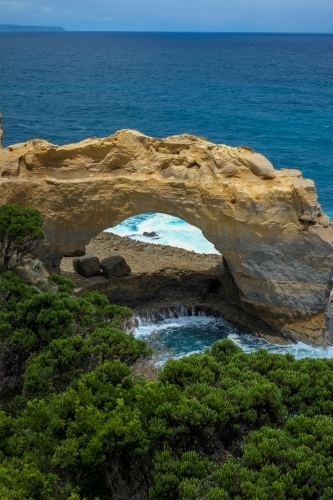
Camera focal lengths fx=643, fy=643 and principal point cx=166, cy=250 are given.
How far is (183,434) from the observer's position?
9836 millimetres

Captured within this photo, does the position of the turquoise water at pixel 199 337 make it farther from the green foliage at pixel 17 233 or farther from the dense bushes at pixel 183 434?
the dense bushes at pixel 183 434

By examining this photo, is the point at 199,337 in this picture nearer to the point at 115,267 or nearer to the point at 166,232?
the point at 115,267

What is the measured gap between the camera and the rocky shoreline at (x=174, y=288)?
81.3ft

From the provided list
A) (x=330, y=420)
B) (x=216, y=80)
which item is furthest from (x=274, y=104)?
(x=330, y=420)

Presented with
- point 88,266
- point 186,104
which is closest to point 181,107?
point 186,104

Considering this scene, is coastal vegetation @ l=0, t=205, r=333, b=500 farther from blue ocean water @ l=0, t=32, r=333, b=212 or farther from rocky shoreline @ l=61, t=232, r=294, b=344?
blue ocean water @ l=0, t=32, r=333, b=212

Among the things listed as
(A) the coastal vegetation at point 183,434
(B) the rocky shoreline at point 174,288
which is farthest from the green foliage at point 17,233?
(A) the coastal vegetation at point 183,434

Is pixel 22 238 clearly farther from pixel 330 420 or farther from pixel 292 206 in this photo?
pixel 330 420

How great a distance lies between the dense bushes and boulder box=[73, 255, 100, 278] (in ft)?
42.0

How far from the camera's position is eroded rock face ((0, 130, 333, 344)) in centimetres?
2153

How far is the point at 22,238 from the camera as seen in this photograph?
1830 centimetres

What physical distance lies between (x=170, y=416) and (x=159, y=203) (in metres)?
13.6

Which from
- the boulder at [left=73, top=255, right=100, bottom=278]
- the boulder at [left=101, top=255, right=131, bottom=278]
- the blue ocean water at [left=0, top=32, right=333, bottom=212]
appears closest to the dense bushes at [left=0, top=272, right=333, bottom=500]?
the boulder at [left=101, top=255, right=131, bottom=278]

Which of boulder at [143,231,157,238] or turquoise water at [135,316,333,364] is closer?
turquoise water at [135,316,333,364]
